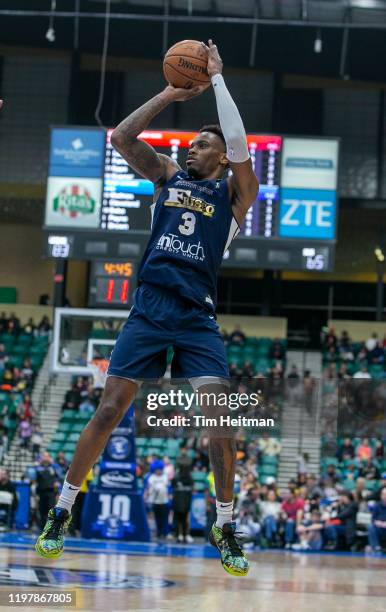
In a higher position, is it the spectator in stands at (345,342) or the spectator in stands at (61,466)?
the spectator in stands at (345,342)

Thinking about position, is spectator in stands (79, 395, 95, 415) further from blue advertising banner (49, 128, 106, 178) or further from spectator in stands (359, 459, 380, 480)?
spectator in stands (359, 459, 380, 480)

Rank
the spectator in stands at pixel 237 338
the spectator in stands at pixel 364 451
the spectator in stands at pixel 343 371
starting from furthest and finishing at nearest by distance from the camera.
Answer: the spectator in stands at pixel 237 338
the spectator in stands at pixel 343 371
the spectator in stands at pixel 364 451

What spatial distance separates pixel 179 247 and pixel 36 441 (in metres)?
16.4

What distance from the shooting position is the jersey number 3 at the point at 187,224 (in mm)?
5602

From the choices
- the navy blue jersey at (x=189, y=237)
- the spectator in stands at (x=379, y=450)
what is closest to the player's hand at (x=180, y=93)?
the navy blue jersey at (x=189, y=237)

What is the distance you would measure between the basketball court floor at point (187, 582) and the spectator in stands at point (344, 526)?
11.9 feet

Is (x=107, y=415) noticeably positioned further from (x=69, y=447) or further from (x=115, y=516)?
(x=69, y=447)

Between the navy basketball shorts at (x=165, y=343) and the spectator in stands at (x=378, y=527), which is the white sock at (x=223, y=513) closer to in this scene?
the navy basketball shorts at (x=165, y=343)

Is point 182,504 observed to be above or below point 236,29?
below

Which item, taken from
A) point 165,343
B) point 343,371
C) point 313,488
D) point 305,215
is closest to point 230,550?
point 165,343

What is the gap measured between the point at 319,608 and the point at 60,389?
61.1ft

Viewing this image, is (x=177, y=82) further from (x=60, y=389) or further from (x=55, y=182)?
(x=60, y=389)

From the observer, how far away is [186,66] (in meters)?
5.80

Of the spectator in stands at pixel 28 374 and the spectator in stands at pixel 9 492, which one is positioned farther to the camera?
the spectator in stands at pixel 28 374
